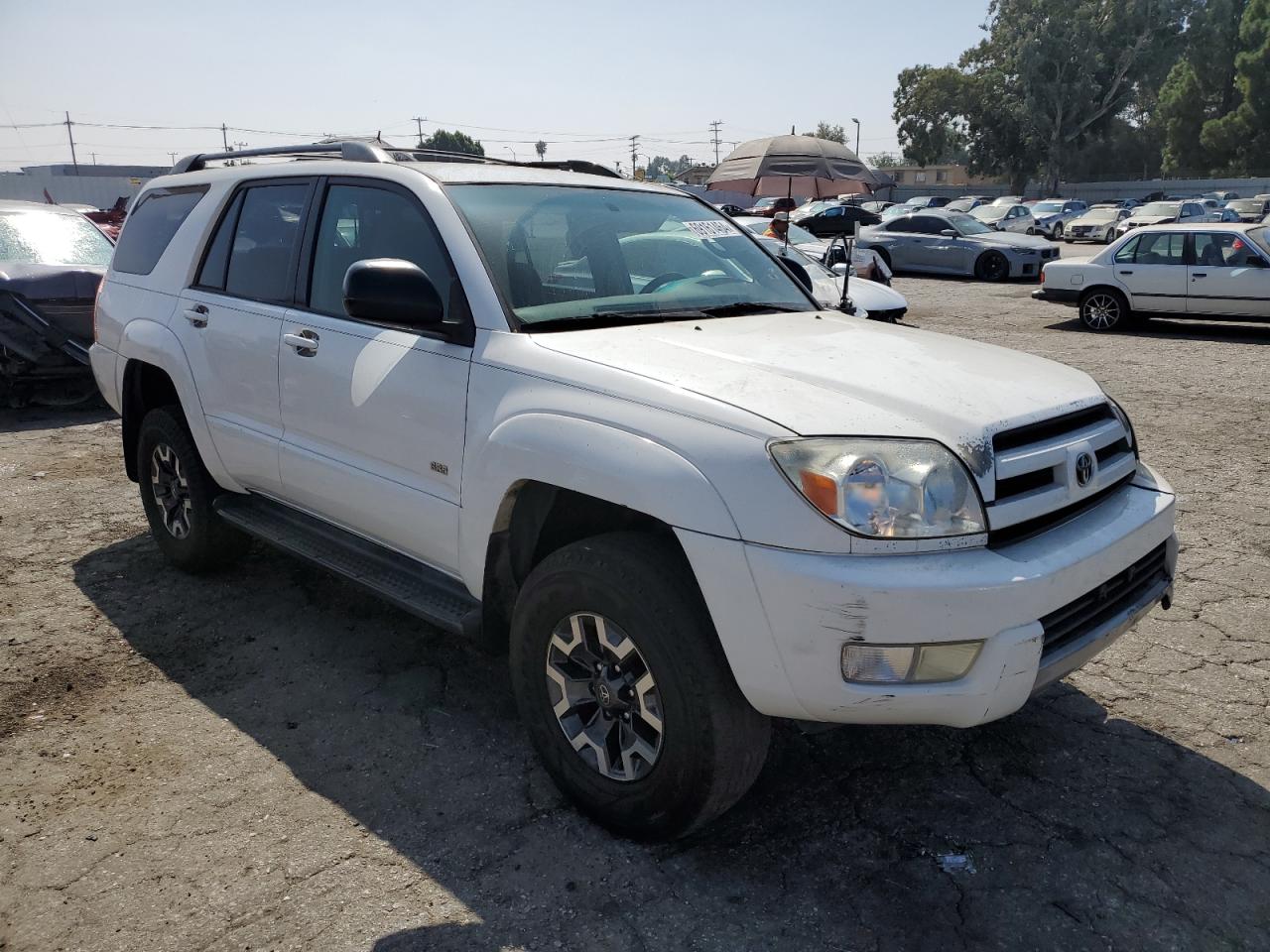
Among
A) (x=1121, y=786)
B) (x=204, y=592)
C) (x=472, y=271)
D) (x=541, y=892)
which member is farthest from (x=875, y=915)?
(x=204, y=592)

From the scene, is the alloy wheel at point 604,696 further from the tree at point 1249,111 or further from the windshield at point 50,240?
the tree at point 1249,111

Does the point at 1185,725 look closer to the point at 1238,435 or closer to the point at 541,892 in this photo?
the point at 541,892

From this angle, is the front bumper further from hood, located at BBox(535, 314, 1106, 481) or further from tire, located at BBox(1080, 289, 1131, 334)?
tire, located at BBox(1080, 289, 1131, 334)

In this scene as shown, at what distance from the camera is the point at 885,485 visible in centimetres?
233

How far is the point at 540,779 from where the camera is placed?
10.2 feet

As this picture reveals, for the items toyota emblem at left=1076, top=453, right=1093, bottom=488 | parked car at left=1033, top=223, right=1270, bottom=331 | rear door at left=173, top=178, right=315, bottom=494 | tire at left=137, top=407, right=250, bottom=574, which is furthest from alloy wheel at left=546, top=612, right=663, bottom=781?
parked car at left=1033, top=223, right=1270, bottom=331

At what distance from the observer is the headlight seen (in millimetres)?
2307

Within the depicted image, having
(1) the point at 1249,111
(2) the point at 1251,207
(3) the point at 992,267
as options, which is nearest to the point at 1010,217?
(2) the point at 1251,207

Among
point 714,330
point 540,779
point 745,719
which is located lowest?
point 540,779

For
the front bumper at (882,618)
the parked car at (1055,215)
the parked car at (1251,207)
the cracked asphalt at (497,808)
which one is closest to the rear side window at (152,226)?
the cracked asphalt at (497,808)

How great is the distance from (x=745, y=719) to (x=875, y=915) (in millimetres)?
596

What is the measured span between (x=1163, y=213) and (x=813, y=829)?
3410 centimetres

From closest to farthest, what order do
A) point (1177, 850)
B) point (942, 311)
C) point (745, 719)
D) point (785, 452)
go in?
Answer: point (785, 452) < point (745, 719) < point (1177, 850) < point (942, 311)

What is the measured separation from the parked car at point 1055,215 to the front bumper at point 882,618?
3760cm
